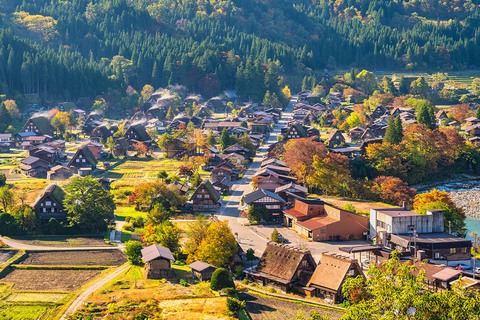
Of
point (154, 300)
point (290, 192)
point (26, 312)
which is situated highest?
point (154, 300)

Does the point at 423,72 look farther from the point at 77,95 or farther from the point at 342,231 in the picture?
the point at 342,231

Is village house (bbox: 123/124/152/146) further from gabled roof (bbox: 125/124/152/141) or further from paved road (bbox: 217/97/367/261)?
paved road (bbox: 217/97/367/261)

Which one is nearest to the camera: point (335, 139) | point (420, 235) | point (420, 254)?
point (420, 254)

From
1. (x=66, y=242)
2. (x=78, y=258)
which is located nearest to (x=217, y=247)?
(x=78, y=258)

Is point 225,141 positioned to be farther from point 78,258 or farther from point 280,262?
point 280,262

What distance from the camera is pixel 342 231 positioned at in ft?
153

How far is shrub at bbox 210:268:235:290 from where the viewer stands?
3484 centimetres

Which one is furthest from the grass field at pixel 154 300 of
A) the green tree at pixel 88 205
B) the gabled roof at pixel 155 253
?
the green tree at pixel 88 205

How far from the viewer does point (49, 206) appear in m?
48.9

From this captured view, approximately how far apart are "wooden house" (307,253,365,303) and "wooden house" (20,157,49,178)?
132 feet

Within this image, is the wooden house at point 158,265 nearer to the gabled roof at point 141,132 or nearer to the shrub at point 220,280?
the shrub at point 220,280

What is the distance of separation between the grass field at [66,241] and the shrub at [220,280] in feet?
41.7

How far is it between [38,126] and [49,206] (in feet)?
134

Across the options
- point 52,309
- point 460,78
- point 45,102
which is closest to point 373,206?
point 52,309
